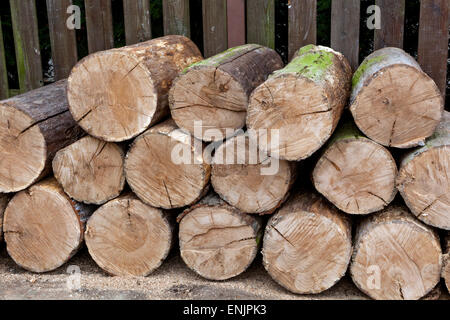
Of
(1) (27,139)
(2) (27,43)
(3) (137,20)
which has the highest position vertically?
(3) (137,20)

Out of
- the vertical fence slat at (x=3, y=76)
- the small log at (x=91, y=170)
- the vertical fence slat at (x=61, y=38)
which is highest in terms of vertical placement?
the vertical fence slat at (x=61, y=38)

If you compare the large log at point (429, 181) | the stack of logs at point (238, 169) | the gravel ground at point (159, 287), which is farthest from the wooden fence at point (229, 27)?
the gravel ground at point (159, 287)

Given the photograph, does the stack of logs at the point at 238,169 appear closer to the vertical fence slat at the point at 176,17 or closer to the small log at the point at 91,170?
the small log at the point at 91,170

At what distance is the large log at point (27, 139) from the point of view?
12.5 feet

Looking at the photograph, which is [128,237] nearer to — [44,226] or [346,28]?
[44,226]

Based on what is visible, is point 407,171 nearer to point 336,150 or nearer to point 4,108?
point 336,150

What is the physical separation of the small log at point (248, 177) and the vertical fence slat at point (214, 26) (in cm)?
133

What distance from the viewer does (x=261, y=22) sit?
4.48 m

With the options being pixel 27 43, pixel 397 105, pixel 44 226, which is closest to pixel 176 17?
pixel 27 43

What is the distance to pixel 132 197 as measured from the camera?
12.5ft

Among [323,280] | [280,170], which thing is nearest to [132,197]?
[280,170]

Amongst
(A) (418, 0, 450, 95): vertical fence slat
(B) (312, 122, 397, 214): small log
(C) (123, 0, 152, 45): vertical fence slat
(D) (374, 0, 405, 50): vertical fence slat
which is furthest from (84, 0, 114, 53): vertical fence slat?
(A) (418, 0, 450, 95): vertical fence slat

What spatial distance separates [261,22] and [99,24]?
1.37 metres

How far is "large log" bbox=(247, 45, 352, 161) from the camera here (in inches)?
125
